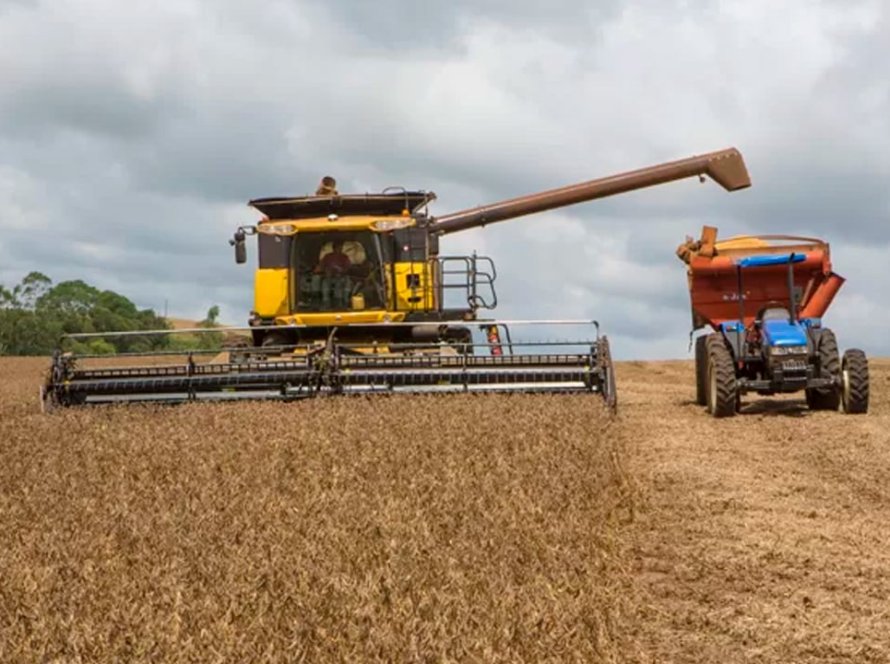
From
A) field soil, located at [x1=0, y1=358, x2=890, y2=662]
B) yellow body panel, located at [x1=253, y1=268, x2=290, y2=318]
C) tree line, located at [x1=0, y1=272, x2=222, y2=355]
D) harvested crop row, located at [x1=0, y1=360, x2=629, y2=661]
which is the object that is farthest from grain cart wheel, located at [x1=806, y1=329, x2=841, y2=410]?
tree line, located at [x1=0, y1=272, x2=222, y2=355]

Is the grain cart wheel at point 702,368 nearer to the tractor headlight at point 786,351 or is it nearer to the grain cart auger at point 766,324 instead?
the grain cart auger at point 766,324

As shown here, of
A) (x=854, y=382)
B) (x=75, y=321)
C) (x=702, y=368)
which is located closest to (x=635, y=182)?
(x=702, y=368)

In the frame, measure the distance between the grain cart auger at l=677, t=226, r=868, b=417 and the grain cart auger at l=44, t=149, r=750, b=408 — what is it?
150 centimetres

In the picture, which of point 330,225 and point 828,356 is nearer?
point 828,356

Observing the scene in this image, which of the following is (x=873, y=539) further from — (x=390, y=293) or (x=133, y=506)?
(x=390, y=293)

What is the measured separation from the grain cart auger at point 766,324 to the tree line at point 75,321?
32.8 meters

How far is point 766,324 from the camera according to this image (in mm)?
12164

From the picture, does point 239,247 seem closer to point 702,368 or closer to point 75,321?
point 702,368

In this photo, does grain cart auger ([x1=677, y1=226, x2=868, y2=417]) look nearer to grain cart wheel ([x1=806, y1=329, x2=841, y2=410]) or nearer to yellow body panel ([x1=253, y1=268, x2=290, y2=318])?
grain cart wheel ([x1=806, y1=329, x2=841, y2=410])

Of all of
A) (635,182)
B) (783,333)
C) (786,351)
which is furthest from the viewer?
Answer: (635,182)

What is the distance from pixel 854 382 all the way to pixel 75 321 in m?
49.1

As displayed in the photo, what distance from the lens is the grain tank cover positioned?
41.9ft

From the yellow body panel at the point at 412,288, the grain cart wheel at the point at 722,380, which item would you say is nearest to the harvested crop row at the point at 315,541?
the grain cart wheel at the point at 722,380

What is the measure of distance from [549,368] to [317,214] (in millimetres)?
3045
